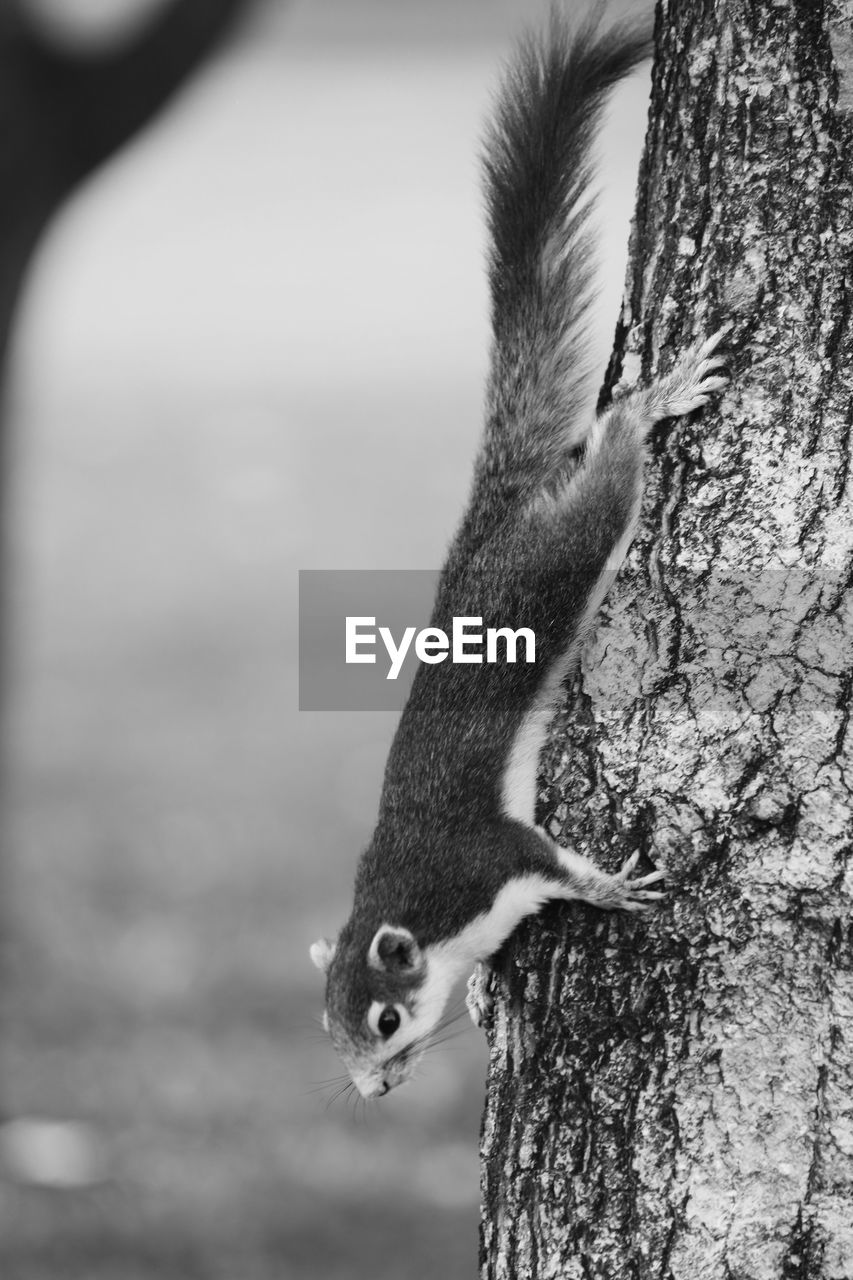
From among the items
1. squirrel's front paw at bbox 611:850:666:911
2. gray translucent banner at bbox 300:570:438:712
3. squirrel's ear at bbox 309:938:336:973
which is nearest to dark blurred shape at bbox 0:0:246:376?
gray translucent banner at bbox 300:570:438:712

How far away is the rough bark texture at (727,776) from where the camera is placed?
5.47ft

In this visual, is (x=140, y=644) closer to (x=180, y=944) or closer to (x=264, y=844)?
(x=264, y=844)

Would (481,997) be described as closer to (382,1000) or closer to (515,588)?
(382,1000)

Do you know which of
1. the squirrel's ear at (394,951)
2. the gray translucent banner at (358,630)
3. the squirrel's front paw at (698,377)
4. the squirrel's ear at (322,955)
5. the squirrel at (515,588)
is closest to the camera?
the squirrel's front paw at (698,377)

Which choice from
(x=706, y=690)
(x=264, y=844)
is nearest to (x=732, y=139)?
(x=706, y=690)

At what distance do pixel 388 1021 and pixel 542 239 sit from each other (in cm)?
119

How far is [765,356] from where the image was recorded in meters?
1.77

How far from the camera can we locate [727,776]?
1.73 metres

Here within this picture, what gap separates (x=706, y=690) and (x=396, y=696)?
4.52 metres

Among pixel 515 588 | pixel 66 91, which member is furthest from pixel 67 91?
pixel 515 588

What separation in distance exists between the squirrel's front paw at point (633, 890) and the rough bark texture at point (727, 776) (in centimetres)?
2

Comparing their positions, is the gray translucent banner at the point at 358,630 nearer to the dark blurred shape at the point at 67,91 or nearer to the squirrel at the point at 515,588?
the dark blurred shape at the point at 67,91

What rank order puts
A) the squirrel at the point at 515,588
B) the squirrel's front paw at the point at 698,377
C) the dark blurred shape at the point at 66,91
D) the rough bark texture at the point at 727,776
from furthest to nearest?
the dark blurred shape at the point at 66,91, the squirrel at the point at 515,588, the squirrel's front paw at the point at 698,377, the rough bark texture at the point at 727,776

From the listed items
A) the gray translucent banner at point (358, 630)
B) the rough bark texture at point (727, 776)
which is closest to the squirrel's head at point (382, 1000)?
the rough bark texture at point (727, 776)
